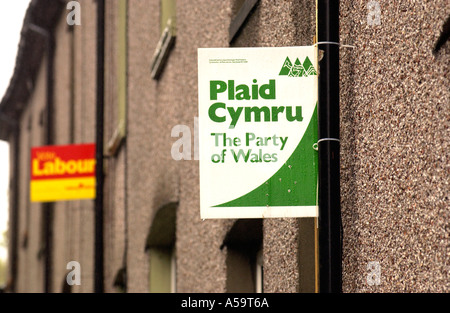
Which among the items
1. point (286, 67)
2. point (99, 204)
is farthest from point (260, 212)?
point (99, 204)

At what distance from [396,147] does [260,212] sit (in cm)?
63

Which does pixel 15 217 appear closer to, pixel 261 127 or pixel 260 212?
pixel 260 212

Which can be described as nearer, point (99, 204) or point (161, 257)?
point (99, 204)

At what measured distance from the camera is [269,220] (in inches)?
221

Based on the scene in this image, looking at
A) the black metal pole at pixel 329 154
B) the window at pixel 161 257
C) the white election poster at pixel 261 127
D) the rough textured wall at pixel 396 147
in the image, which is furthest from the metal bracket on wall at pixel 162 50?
the black metal pole at pixel 329 154

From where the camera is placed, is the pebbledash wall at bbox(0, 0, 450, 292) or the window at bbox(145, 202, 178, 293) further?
the window at bbox(145, 202, 178, 293)

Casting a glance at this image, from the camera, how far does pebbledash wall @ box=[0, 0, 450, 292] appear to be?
3.54 meters

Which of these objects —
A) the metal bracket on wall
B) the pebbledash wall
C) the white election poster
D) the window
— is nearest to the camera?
the pebbledash wall

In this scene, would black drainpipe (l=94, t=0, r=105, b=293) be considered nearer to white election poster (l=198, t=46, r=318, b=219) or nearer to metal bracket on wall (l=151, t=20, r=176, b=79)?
metal bracket on wall (l=151, t=20, r=176, b=79)

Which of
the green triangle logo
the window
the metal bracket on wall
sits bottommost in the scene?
the window

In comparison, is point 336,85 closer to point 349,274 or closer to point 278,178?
point 278,178

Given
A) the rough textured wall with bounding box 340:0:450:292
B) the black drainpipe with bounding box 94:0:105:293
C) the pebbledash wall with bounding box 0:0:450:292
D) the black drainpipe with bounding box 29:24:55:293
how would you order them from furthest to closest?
the black drainpipe with bounding box 29:24:55:293
the black drainpipe with bounding box 94:0:105:293
the pebbledash wall with bounding box 0:0:450:292
the rough textured wall with bounding box 340:0:450:292

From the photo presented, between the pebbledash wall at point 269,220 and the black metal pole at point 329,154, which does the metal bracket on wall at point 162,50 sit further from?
the black metal pole at point 329,154

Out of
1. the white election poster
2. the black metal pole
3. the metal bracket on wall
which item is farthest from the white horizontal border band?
the metal bracket on wall
